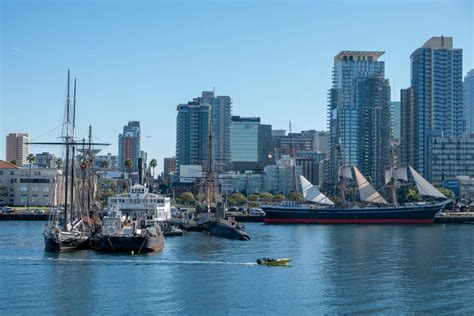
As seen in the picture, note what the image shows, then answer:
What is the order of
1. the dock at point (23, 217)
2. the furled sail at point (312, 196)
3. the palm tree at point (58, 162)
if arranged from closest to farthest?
the dock at point (23, 217) → the palm tree at point (58, 162) → the furled sail at point (312, 196)

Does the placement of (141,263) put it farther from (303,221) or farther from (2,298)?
(303,221)

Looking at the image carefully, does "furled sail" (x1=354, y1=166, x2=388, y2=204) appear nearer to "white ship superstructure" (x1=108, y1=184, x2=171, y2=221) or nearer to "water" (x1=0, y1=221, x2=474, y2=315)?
"white ship superstructure" (x1=108, y1=184, x2=171, y2=221)

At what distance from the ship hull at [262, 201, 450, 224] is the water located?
205 feet

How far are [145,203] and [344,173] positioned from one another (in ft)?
264

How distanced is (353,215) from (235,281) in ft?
313

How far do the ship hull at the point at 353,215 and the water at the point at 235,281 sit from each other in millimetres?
62472

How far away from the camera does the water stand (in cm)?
4559

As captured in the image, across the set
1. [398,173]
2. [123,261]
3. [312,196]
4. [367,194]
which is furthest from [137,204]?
[398,173]

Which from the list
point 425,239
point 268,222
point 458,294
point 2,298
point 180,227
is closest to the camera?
point 2,298

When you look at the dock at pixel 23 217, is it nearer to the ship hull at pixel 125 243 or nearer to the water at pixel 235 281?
the water at pixel 235 281

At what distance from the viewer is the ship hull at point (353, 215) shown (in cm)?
14450

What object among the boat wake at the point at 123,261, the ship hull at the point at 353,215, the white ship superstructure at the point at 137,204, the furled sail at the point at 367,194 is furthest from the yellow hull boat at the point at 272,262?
the furled sail at the point at 367,194

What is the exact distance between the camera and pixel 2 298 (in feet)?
154

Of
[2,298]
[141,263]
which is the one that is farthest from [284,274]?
[2,298]
